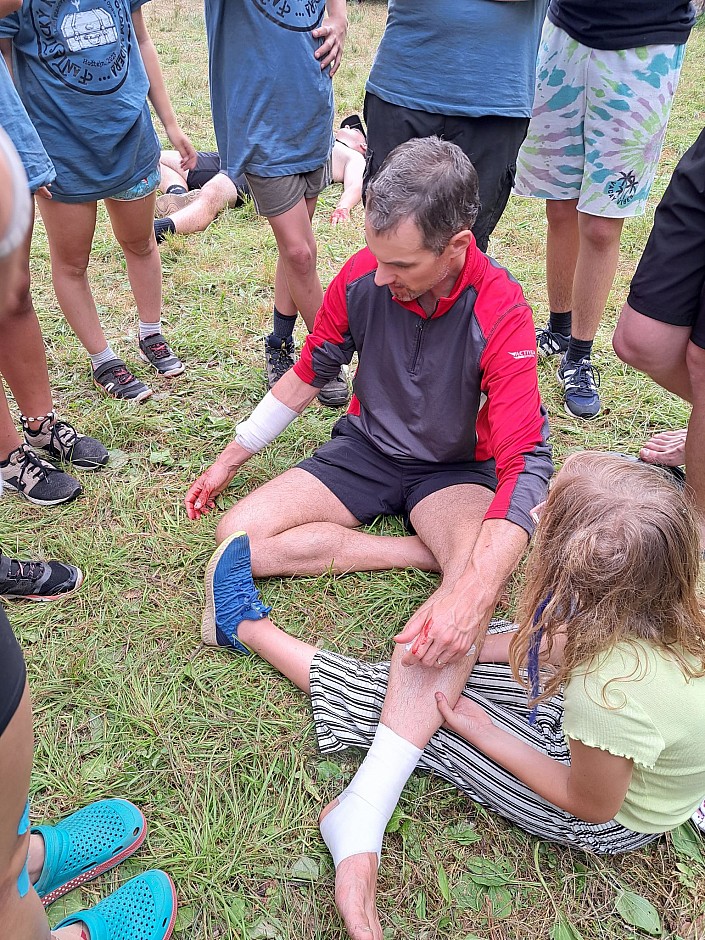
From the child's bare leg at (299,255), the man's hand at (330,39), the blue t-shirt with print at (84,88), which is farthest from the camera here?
the child's bare leg at (299,255)

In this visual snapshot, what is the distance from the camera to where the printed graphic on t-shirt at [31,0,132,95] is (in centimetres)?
232

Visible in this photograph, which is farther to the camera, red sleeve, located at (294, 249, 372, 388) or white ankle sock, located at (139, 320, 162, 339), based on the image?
white ankle sock, located at (139, 320, 162, 339)

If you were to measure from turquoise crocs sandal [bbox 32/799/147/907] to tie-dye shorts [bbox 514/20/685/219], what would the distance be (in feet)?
8.27

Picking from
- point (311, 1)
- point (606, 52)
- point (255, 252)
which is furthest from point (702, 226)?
point (255, 252)

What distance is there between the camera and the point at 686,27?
265 cm

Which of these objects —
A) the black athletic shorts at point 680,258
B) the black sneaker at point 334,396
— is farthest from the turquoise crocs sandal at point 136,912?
the black athletic shorts at point 680,258

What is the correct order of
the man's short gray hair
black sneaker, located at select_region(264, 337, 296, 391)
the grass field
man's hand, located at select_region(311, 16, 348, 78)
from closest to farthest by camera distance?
the grass field → the man's short gray hair → man's hand, located at select_region(311, 16, 348, 78) → black sneaker, located at select_region(264, 337, 296, 391)

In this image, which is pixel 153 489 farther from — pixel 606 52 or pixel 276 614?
pixel 606 52

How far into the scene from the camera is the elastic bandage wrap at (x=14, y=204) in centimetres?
65

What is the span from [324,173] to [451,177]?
113 centimetres

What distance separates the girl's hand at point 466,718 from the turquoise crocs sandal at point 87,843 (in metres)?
0.73

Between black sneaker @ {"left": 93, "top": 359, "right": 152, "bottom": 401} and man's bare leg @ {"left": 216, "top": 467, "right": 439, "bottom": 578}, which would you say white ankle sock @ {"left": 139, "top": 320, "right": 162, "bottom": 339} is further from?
man's bare leg @ {"left": 216, "top": 467, "right": 439, "bottom": 578}

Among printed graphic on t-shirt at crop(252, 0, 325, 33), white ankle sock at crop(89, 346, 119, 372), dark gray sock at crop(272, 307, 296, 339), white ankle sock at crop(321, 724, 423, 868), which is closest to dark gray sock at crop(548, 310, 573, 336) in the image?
dark gray sock at crop(272, 307, 296, 339)

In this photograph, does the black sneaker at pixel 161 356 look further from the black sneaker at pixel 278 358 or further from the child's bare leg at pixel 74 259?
the black sneaker at pixel 278 358
